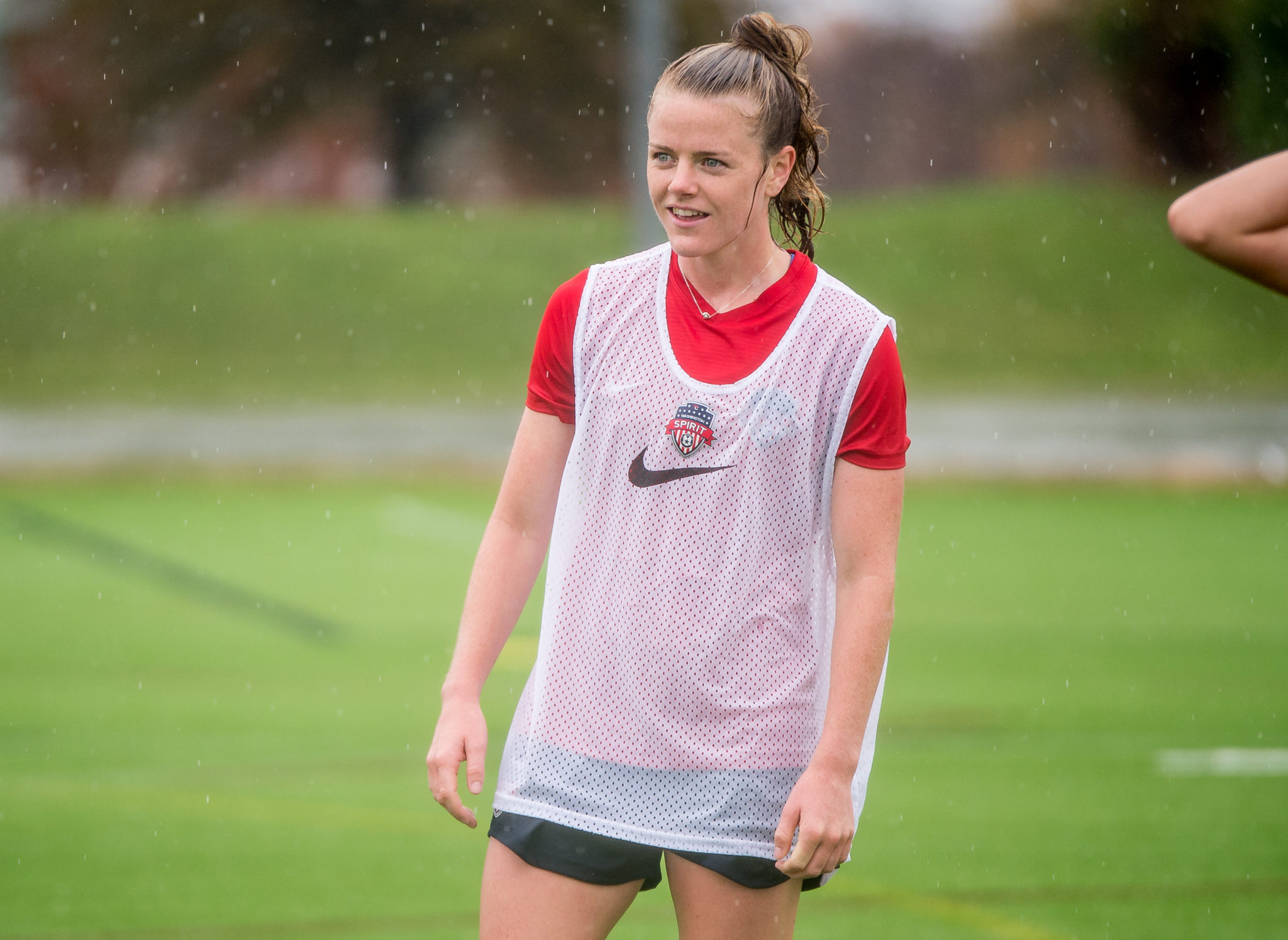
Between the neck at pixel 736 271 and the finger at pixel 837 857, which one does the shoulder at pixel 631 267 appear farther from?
the finger at pixel 837 857

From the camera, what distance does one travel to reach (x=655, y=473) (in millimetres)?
2400

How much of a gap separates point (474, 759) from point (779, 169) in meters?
0.99

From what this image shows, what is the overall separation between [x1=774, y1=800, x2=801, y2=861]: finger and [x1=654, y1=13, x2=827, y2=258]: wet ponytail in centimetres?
86

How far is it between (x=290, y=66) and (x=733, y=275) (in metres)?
31.9

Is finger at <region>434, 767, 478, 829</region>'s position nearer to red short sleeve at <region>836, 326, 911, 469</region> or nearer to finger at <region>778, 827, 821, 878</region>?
finger at <region>778, 827, 821, 878</region>

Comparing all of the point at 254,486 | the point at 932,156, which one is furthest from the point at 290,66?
the point at 254,486

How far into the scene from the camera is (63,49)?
3375 cm

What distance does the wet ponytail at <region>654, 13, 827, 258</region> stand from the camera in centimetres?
234

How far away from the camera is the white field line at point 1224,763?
6523 millimetres

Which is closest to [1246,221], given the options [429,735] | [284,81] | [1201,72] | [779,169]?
[779,169]

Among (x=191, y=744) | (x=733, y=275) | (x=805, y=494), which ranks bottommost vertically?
(x=191, y=744)

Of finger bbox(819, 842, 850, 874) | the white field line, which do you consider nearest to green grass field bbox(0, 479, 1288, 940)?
the white field line

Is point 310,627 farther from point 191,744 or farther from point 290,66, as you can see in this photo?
point 290,66

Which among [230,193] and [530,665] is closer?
[530,665]
